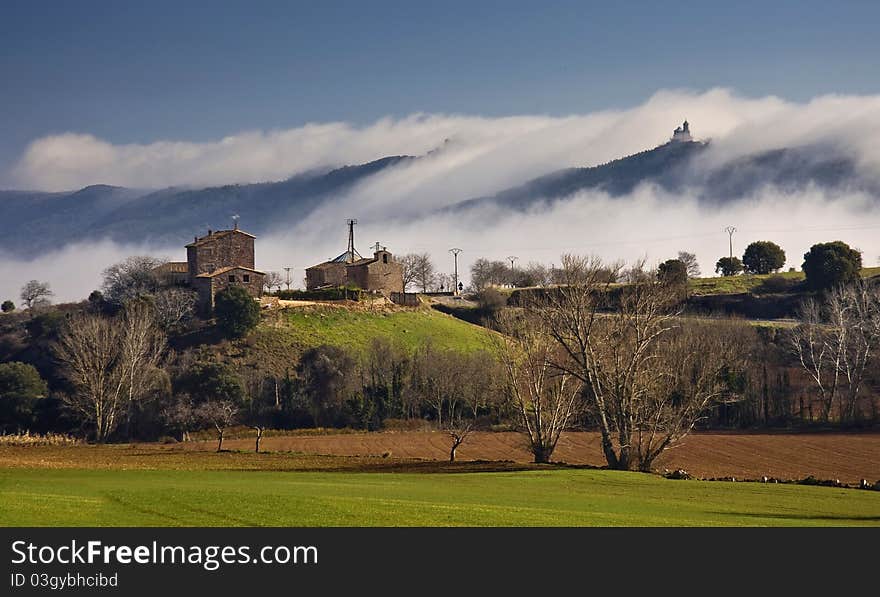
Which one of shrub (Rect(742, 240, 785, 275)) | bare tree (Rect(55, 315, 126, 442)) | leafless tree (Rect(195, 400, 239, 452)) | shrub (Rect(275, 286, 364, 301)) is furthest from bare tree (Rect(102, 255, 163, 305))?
shrub (Rect(742, 240, 785, 275))

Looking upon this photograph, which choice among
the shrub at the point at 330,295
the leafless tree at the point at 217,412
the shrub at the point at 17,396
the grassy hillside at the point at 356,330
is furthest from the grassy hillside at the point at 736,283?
the shrub at the point at 17,396

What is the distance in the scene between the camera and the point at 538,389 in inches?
2105

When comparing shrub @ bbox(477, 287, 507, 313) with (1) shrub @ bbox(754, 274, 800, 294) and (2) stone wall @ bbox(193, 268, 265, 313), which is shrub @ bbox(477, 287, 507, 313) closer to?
(2) stone wall @ bbox(193, 268, 265, 313)

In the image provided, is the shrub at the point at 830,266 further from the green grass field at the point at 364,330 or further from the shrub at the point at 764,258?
the green grass field at the point at 364,330

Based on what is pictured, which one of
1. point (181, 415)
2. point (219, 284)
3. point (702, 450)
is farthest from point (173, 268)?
point (702, 450)

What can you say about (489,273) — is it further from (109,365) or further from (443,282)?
(109,365)

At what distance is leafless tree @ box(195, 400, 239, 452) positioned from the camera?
7711 cm

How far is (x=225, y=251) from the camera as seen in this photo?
4264 inches

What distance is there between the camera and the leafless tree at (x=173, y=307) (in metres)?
97.7

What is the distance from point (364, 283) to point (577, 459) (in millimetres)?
61456

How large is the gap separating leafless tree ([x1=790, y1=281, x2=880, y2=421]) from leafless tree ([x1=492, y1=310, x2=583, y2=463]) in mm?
32978

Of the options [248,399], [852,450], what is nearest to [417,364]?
[248,399]

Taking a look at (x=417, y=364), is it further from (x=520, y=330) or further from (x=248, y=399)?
(x=520, y=330)
